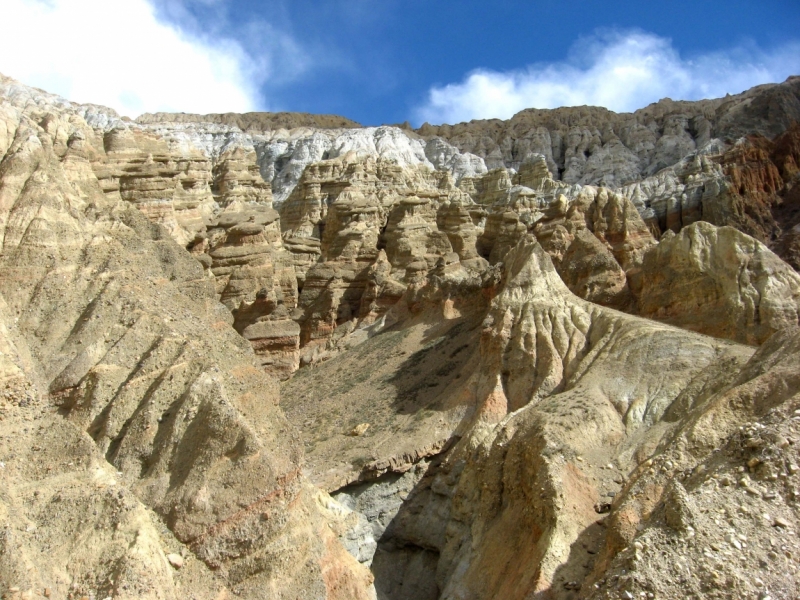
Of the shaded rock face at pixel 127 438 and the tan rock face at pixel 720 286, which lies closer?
the shaded rock face at pixel 127 438

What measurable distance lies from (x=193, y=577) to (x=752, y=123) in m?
81.1

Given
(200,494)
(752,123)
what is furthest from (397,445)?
(752,123)

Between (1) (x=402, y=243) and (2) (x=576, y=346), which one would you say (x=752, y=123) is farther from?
(2) (x=576, y=346)

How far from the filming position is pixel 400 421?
82.7 feet

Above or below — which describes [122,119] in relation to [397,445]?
above

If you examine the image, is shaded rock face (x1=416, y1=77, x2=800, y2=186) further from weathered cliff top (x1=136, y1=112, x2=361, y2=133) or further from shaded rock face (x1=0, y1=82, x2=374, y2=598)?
shaded rock face (x1=0, y1=82, x2=374, y2=598)

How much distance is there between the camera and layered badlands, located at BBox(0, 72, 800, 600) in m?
11.5

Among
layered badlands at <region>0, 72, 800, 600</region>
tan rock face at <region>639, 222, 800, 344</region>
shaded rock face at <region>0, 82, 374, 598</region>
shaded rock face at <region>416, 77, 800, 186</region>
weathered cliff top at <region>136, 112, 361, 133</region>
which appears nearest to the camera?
layered badlands at <region>0, 72, 800, 600</region>

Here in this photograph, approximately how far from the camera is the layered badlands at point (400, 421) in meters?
11.5

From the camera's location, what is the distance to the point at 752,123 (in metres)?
78.9

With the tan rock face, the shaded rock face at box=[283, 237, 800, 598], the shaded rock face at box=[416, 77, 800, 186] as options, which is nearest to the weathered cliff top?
the shaded rock face at box=[416, 77, 800, 186]

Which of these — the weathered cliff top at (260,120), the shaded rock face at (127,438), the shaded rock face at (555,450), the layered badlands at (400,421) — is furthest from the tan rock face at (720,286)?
the weathered cliff top at (260,120)

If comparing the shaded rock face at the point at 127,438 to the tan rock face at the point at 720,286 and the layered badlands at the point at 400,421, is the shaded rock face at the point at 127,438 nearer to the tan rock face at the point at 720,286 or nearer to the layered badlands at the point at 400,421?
the layered badlands at the point at 400,421

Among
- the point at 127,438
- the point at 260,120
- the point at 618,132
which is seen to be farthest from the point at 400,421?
the point at 260,120
